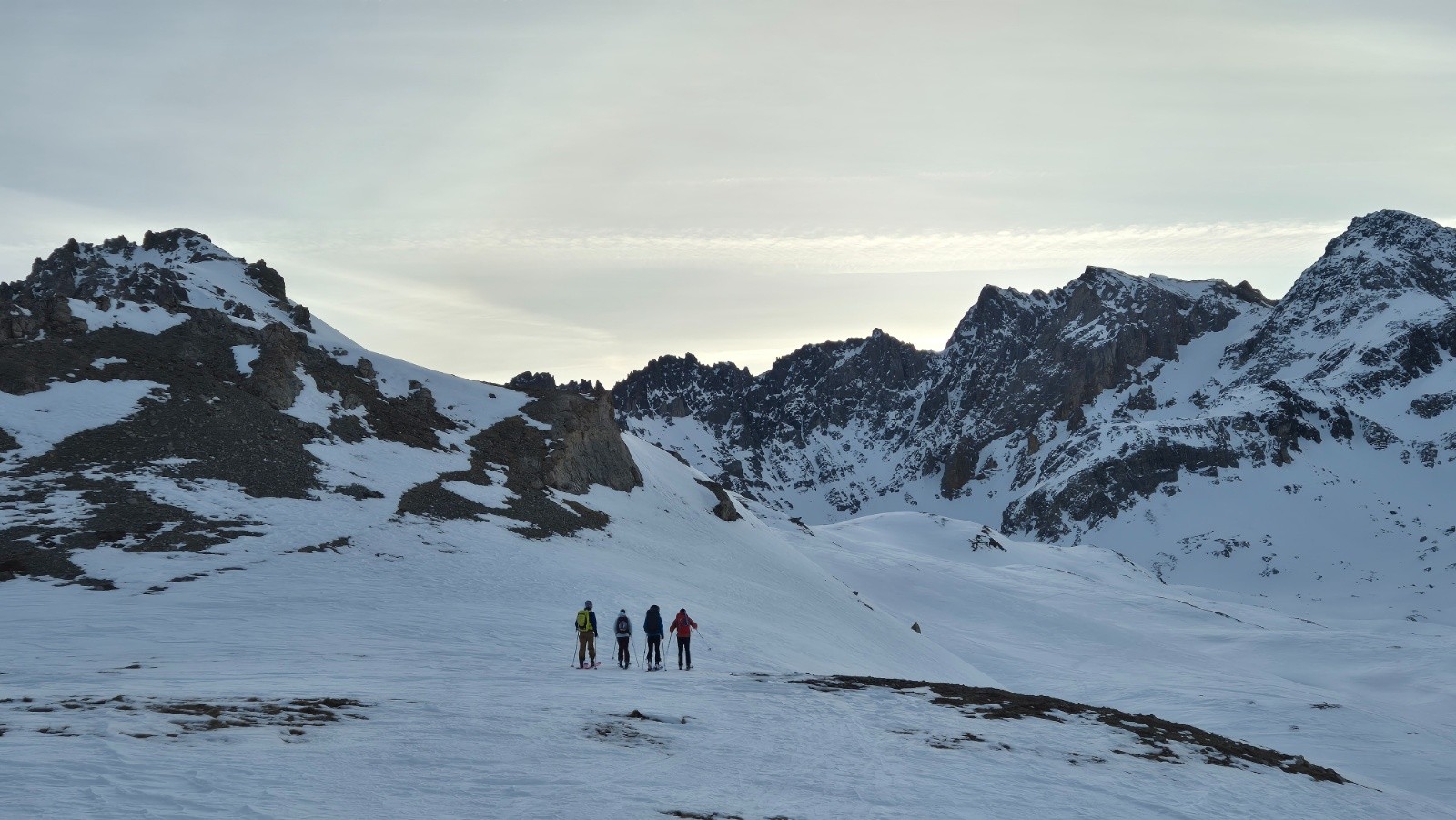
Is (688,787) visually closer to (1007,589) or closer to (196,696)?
(196,696)

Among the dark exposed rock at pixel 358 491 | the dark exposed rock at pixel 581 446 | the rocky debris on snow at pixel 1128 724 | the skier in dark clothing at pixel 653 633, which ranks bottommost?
Answer: the rocky debris on snow at pixel 1128 724

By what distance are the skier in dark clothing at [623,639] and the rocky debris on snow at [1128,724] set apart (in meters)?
5.26

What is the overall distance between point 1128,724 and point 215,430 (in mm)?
42301

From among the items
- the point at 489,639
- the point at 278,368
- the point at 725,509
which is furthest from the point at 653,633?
the point at 725,509

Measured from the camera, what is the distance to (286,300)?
80.5m

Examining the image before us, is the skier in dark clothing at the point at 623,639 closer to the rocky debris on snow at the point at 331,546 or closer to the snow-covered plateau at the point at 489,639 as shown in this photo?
the snow-covered plateau at the point at 489,639

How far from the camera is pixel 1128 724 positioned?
25469mm

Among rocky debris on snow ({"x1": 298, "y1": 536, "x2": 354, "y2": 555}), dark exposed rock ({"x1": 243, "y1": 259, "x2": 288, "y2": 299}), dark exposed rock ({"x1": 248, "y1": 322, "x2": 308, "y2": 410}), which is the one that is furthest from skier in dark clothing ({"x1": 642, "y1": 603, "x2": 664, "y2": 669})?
dark exposed rock ({"x1": 243, "y1": 259, "x2": 288, "y2": 299})

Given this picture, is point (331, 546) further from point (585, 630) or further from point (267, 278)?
point (267, 278)

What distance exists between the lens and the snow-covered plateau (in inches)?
649

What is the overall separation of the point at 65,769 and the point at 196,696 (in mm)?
6104

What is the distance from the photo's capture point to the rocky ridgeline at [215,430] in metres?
39.0

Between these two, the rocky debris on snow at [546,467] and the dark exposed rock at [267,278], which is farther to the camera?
the dark exposed rock at [267,278]

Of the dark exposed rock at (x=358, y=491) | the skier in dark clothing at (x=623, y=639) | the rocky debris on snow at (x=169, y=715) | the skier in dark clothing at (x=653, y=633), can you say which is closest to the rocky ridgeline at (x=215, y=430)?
the dark exposed rock at (x=358, y=491)
